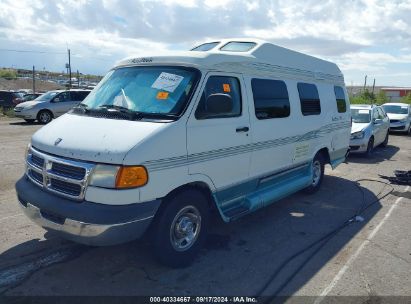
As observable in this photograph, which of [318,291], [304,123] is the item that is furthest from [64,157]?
[304,123]

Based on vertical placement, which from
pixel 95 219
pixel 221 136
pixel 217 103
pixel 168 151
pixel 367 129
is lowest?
pixel 95 219

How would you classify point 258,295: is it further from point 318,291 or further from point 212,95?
point 212,95

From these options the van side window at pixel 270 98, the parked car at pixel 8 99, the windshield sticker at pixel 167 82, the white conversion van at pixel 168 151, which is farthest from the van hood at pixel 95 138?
the parked car at pixel 8 99

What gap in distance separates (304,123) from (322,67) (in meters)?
1.71

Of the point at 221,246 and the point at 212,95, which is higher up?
the point at 212,95

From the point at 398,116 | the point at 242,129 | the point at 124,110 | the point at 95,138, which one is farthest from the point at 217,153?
the point at 398,116

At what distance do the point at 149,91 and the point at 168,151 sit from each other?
33.9 inches

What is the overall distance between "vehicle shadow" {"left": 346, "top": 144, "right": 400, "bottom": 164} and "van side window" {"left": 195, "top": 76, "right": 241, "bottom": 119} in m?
7.52

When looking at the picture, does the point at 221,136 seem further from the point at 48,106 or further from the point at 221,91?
the point at 48,106

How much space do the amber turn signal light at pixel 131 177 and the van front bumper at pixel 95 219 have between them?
20 cm

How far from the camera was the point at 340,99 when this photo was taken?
838cm

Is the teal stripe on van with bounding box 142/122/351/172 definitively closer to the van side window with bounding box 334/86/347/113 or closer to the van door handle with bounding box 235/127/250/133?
the van door handle with bounding box 235/127/250/133

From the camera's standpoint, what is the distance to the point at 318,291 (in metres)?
3.92

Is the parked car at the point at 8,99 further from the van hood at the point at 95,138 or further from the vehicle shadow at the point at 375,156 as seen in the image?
the van hood at the point at 95,138
